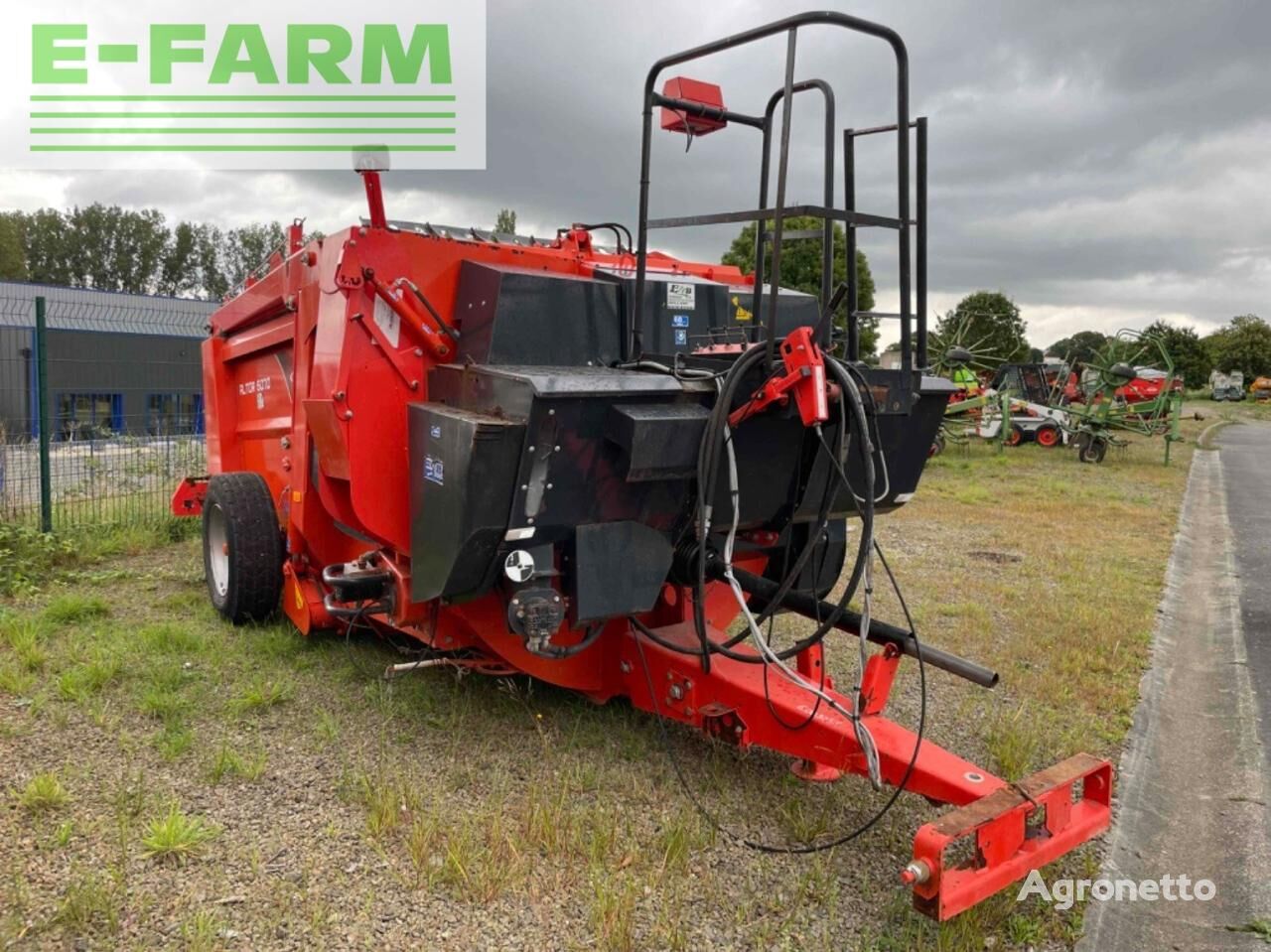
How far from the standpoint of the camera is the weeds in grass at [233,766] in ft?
10.7

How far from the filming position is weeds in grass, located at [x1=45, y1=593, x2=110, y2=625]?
5.05m

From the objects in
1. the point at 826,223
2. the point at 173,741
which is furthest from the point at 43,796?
the point at 826,223

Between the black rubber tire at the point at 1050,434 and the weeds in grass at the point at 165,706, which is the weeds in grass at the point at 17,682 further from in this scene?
the black rubber tire at the point at 1050,434

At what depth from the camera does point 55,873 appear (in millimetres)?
2623

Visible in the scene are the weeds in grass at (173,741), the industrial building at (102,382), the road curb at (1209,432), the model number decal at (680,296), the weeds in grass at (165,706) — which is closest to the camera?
the weeds in grass at (173,741)

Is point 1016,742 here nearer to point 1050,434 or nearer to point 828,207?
point 828,207

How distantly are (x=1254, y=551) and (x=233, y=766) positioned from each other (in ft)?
29.5

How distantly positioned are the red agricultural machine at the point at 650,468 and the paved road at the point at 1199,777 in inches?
11.6

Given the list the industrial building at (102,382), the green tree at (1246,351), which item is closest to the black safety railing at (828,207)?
the industrial building at (102,382)

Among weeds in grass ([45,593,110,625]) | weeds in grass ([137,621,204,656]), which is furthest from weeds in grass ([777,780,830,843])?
weeds in grass ([45,593,110,625])

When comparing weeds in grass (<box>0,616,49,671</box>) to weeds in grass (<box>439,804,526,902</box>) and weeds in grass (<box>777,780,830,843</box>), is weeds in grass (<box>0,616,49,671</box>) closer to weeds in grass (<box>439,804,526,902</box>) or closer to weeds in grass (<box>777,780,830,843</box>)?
weeds in grass (<box>439,804,526,902</box>)

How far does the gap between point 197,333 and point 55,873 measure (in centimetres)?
1044

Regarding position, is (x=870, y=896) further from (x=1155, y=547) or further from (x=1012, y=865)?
(x=1155, y=547)

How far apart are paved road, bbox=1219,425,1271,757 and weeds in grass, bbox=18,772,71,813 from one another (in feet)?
15.1
